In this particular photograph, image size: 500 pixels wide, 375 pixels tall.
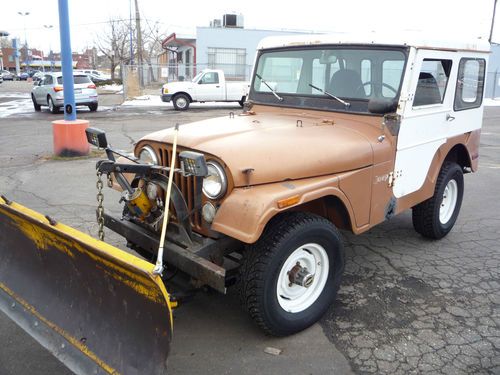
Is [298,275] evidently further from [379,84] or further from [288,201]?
[379,84]

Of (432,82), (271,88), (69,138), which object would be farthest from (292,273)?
(69,138)

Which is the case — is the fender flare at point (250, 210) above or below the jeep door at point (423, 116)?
below

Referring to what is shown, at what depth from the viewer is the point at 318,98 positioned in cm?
423

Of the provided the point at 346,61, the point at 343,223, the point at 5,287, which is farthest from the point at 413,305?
the point at 5,287

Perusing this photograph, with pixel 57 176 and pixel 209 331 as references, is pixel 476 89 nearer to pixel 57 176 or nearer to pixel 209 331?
pixel 209 331

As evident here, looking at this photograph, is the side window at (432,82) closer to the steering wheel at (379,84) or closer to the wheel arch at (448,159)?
the steering wheel at (379,84)

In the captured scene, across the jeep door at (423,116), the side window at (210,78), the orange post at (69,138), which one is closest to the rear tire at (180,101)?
the side window at (210,78)

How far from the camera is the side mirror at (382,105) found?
3.65 m

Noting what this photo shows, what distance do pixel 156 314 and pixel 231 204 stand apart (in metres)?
0.83

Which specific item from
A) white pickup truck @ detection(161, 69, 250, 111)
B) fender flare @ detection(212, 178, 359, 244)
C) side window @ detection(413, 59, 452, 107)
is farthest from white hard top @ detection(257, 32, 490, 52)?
white pickup truck @ detection(161, 69, 250, 111)

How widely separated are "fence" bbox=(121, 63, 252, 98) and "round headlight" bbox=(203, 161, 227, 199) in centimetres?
2360

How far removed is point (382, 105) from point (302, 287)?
1.57 meters

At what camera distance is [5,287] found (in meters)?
3.38

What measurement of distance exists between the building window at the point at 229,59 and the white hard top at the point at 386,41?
25.5 m
